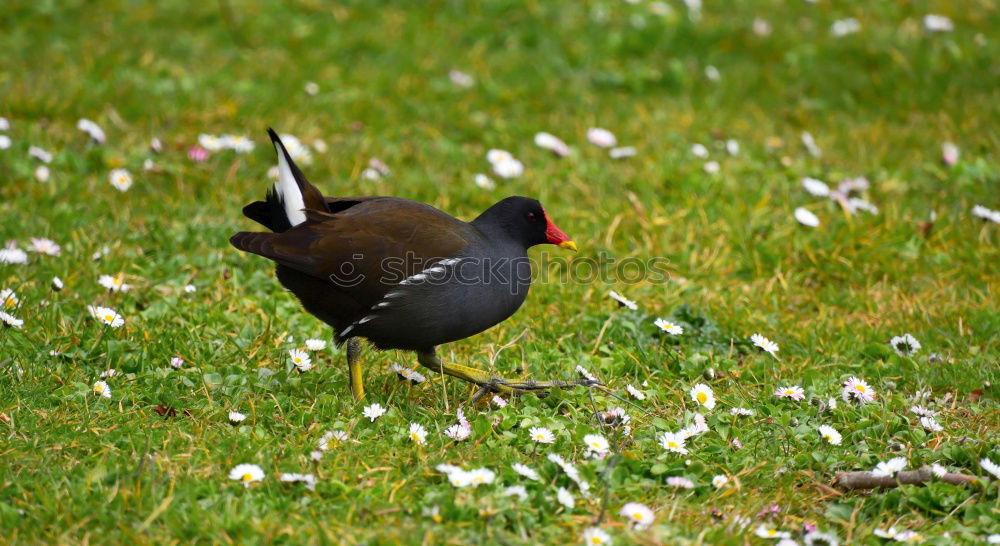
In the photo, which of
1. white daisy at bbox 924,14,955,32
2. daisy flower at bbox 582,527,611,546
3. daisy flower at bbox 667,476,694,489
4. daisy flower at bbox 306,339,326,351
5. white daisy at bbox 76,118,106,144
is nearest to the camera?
daisy flower at bbox 582,527,611,546

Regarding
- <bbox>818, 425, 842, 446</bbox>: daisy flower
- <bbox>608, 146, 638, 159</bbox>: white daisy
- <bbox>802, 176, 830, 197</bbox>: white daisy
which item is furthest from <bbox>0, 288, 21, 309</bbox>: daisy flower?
<bbox>802, 176, 830, 197</bbox>: white daisy

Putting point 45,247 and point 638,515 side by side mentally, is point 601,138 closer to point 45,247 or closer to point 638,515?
point 45,247

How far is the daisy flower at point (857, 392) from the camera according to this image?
3678 mm

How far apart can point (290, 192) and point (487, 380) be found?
1.00m

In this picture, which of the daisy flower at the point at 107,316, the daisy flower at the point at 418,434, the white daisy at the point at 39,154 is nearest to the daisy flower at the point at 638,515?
the daisy flower at the point at 418,434

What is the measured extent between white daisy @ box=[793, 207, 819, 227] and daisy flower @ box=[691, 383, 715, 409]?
1729 millimetres

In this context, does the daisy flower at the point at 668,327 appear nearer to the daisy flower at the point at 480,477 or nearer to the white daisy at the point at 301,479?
the daisy flower at the point at 480,477

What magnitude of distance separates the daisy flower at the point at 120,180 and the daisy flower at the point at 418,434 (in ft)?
8.73

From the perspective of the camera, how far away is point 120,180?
5227mm

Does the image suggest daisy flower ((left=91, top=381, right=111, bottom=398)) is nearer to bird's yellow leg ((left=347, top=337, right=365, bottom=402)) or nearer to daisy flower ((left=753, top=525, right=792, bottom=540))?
bird's yellow leg ((left=347, top=337, right=365, bottom=402))

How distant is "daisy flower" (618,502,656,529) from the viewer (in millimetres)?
2844

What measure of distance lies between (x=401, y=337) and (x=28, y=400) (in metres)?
1.24

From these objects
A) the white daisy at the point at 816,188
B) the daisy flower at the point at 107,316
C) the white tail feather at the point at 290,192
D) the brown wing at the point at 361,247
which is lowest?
the white daisy at the point at 816,188

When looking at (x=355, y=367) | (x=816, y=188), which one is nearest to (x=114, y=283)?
(x=355, y=367)
